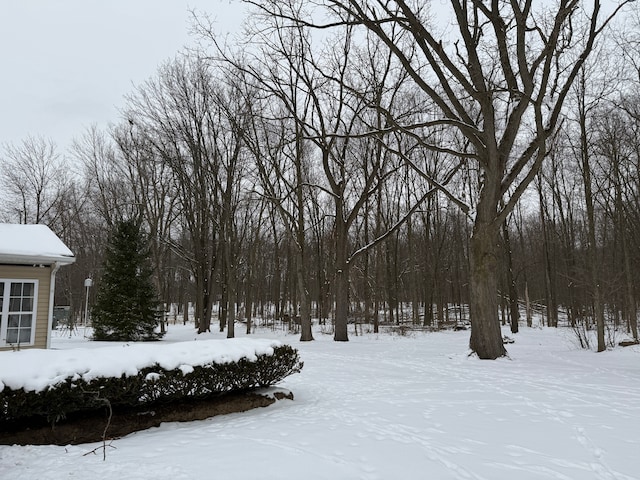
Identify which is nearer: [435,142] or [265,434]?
[265,434]

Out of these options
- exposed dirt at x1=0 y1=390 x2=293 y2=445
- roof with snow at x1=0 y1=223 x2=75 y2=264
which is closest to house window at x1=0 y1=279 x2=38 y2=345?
roof with snow at x1=0 y1=223 x2=75 y2=264

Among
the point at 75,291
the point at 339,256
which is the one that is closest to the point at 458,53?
the point at 339,256

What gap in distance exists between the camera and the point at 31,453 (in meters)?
4.19

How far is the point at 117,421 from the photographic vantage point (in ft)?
16.4

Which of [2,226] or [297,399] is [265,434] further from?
[2,226]

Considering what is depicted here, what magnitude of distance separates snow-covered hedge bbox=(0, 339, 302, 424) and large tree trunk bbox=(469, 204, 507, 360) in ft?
21.9

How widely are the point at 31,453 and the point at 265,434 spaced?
7.55 feet

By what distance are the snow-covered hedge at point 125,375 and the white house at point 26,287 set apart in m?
7.27

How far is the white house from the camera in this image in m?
10.9

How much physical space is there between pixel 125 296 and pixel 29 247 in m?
7.81

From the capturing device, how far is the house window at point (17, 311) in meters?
10.9

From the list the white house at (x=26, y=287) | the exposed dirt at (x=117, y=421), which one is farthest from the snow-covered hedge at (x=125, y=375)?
the white house at (x=26, y=287)

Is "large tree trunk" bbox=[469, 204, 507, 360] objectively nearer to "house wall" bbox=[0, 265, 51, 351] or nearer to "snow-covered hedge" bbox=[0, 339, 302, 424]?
"snow-covered hedge" bbox=[0, 339, 302, 424]

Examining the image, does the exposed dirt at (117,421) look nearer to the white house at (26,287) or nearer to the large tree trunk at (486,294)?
the large tree trunk at (486,294)
